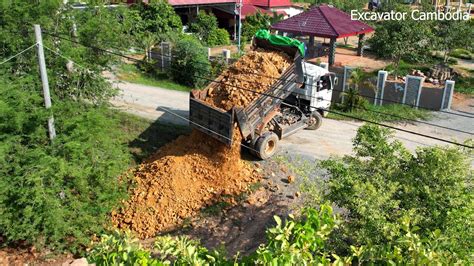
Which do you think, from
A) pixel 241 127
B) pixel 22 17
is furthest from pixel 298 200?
pixel 22 17

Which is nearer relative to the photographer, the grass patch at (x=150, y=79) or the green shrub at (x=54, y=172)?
the green shrub at (x=54, y=172)

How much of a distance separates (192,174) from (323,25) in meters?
16.8

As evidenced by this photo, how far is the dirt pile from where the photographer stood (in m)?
13.3

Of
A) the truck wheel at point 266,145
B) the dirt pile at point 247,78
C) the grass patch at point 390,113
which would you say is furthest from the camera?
the grass patch at point 390,113

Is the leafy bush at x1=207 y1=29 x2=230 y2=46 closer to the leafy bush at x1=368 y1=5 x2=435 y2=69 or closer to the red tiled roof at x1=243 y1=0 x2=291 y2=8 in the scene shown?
the red tiled roof at x1=243 y1=0 x2=291 y2=8

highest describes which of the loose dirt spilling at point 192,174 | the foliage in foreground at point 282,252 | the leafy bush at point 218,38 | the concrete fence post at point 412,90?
the leafy bush at point 218,38

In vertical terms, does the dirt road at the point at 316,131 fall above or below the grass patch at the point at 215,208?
above

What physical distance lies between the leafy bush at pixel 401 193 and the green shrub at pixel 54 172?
19.0ft

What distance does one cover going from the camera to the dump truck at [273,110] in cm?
1282

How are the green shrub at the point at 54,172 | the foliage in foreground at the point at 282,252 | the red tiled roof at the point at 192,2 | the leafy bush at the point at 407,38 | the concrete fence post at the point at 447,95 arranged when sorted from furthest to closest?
1. the red tiled roof at the point at 192,2
2. the leafy bush at the point at 407,38
3. the concrete fence post at the point at 447,95
4. the green shrub at the point at 54,172
5. the foliage in foreground at the point at 282,252

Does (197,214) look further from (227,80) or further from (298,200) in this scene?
(227,80)

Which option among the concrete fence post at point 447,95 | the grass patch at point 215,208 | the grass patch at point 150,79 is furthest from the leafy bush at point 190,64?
the concrete fence post at point 447,95

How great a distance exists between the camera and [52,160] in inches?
404

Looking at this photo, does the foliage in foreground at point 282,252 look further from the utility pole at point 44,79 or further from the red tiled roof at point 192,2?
the red tiled roof at point 192,2
